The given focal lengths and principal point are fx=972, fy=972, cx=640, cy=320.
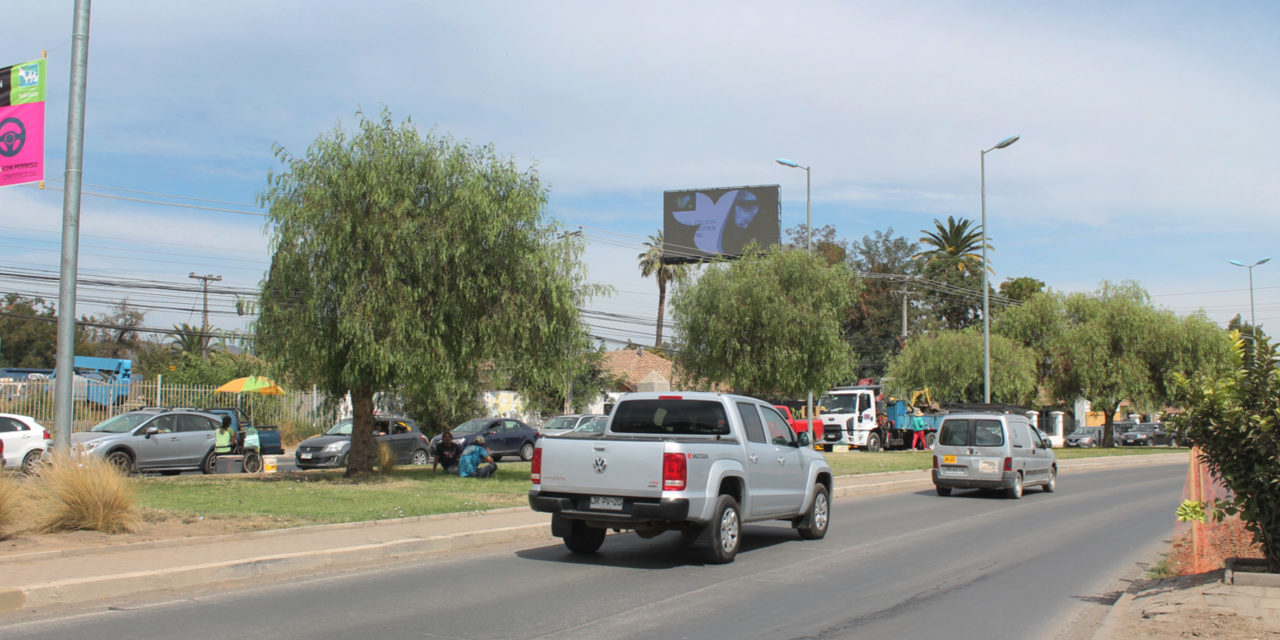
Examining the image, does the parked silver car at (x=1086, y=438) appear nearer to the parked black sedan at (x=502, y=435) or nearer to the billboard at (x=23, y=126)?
the parked black sedan at (x=502, y=435)

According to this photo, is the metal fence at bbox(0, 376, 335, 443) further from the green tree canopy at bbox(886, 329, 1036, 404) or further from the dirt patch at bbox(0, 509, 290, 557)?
the green tree canopy at bbox(886, 329, 1036, 404)

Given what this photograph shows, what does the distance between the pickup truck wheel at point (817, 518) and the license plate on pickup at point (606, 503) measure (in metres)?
3.63

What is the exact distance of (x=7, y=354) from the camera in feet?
219

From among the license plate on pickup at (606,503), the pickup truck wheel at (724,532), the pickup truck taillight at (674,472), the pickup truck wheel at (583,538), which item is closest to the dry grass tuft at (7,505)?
the pickup truck wheel at (583,538)

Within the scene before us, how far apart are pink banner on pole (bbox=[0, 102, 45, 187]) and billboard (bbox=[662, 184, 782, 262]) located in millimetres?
38783

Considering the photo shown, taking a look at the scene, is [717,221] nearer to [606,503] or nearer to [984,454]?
[984,454]

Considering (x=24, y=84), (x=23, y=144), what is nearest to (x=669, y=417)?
(x=23, y=144)

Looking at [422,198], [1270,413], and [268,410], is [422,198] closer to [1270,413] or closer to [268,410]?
Answer: [1270,413]

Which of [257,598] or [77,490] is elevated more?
[77,490]

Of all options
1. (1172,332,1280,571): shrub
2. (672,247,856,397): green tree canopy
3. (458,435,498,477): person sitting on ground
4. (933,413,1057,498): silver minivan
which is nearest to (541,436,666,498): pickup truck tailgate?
(1172,332,1280,571): shrub

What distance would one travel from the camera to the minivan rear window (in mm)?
19922

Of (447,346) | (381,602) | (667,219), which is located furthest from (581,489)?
(667,219)

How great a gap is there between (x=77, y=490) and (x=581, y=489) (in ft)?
18.1

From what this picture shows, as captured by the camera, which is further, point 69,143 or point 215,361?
Result: point 215,361
